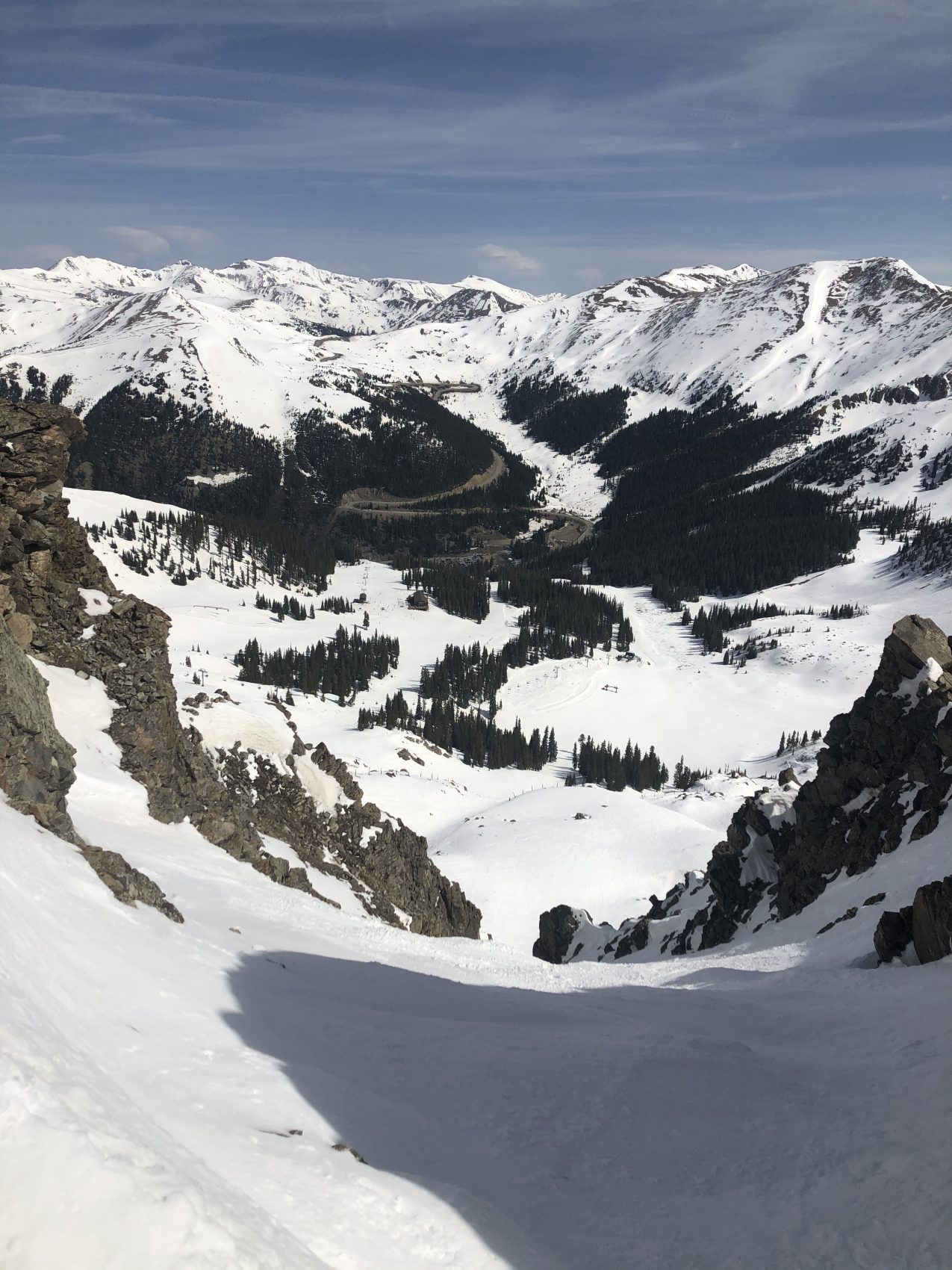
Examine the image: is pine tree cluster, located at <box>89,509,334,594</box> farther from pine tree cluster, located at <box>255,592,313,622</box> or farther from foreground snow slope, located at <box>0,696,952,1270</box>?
foreground snow slope, located at <box>0,696,952,1270</box>

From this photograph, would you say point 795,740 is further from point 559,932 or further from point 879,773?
point 879,773

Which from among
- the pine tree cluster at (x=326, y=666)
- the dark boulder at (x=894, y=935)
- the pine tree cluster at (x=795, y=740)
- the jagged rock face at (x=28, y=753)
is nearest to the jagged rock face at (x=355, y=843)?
the jagged rock face at (x=28, y=753)

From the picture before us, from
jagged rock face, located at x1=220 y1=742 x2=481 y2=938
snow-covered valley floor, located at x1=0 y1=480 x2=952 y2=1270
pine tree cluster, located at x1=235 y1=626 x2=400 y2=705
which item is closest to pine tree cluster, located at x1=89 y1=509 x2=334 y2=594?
pine tree cluster, located at x1=235 y1=626 x2=400 y2=705

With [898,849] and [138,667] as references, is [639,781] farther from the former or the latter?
[138,667]

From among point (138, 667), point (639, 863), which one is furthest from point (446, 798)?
point (138, 667)

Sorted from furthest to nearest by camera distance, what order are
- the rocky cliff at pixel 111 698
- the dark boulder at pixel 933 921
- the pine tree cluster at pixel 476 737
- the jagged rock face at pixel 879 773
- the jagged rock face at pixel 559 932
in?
the pine tree cluster at pixel 476 737, the jagged rock face at pixel 559 932, the jagged rock face at pixel 879 773, the rocky cliff at pixel 111 698, the dark boulder at pixel 933 921

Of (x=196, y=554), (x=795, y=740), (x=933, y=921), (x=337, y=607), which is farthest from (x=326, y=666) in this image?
(x=933, y=921)

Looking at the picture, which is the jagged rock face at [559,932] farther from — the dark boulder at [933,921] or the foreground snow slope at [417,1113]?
the dark boulder at [933,921]
